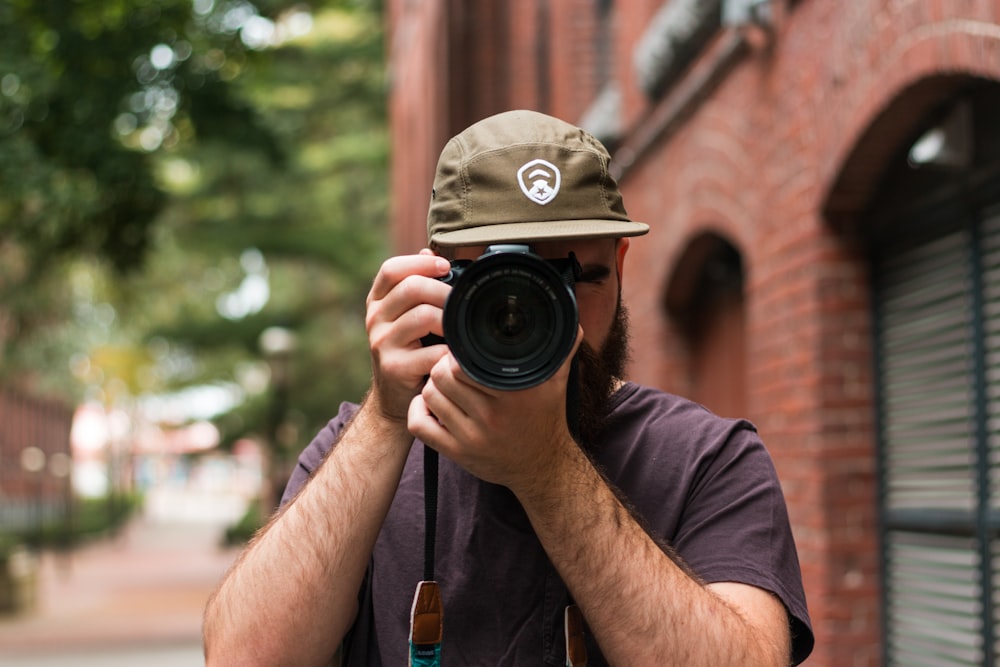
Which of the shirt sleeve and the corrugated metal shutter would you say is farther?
the corrugated metal shutter

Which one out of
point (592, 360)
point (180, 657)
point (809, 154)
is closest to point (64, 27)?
point (180, 657)

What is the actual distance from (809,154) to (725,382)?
2.04 m

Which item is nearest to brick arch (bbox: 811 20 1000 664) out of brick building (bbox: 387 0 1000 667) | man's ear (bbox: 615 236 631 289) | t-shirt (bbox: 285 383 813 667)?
brick building (bbox: 387 0 1000 667)

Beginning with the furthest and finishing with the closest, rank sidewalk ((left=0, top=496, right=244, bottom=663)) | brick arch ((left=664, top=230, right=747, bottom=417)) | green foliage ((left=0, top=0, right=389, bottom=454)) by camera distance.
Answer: sidewalk ((left=0, top=496, right=244, bottom=663)) → green foliage ((left=0, top=0, right=389, bottom=454)) → brick arch ((left=664, top=230, right=747, bottom=417))

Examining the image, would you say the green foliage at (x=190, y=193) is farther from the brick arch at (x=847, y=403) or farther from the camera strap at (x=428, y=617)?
the camera strap at (x=428, y=617)

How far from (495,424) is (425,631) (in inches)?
12.3

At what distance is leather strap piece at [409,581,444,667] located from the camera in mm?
1604

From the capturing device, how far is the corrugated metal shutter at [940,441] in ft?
12.5

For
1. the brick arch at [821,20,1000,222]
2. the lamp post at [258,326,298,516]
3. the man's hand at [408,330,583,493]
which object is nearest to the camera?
the man's hand at [408,330,583,493]

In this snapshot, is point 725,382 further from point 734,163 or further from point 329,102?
point 329,102

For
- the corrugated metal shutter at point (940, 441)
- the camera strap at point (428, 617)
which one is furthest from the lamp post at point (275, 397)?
the camera strap at point (428, 617)

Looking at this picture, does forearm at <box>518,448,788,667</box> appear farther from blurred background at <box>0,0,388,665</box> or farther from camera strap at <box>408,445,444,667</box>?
blurred background at <box>0,0,388,665</box>

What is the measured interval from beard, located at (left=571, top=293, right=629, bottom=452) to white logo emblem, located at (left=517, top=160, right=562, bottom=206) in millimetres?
213

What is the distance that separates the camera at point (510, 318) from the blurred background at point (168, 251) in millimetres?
8771
